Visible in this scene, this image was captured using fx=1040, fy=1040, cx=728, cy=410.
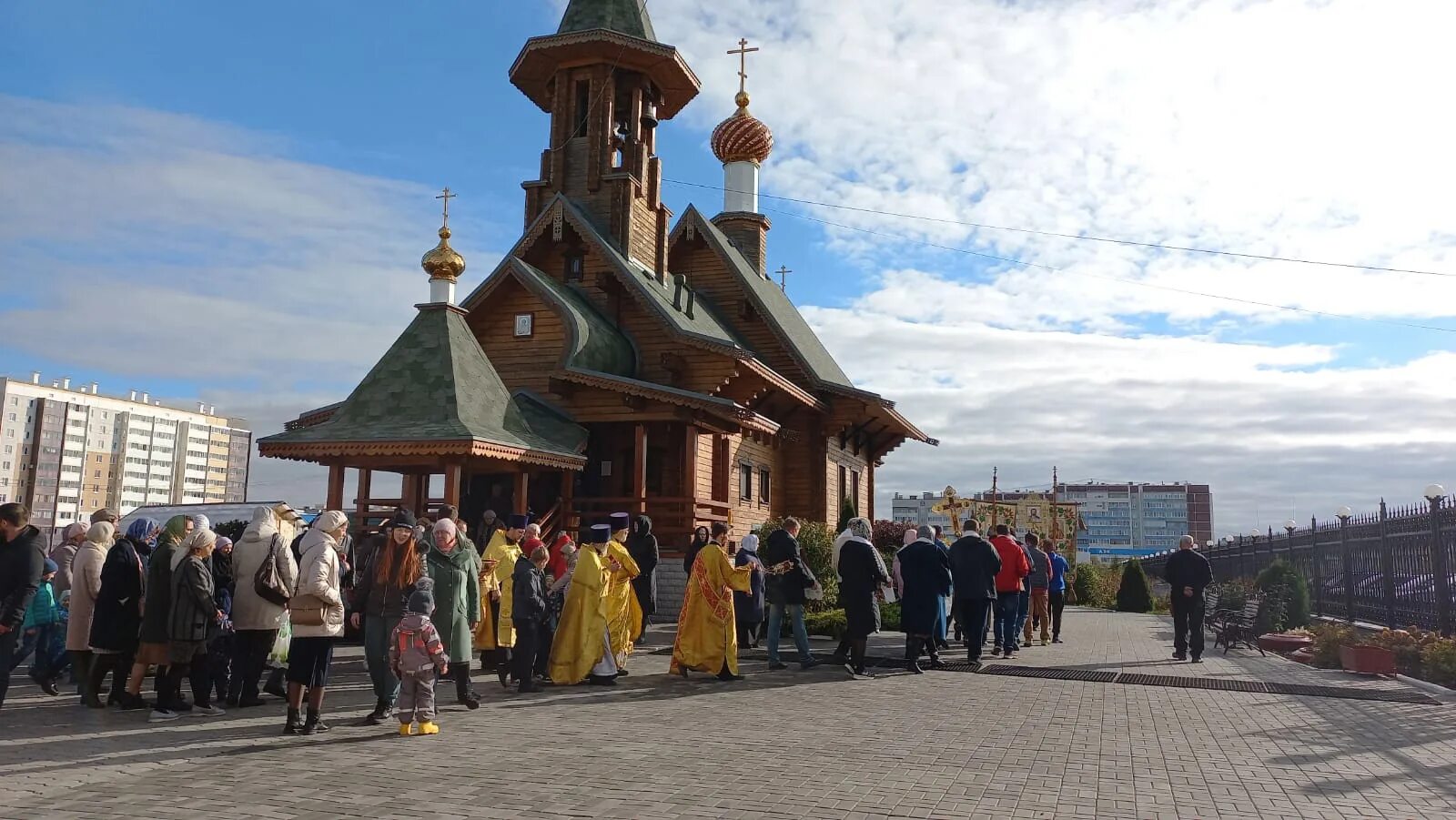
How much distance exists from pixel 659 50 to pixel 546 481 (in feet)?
37.1

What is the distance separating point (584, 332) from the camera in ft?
68.7

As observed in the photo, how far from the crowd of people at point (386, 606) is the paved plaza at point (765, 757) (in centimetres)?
42

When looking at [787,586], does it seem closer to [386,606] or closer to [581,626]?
[581,626]

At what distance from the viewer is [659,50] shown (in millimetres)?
25500

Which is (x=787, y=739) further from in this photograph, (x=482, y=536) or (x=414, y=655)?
(x=482, y=536)

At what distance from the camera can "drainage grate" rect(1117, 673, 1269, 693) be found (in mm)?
11396

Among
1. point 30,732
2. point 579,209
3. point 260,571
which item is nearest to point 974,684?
point 260,571

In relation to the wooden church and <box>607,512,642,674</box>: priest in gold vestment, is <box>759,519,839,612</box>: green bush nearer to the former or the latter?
the wooden church

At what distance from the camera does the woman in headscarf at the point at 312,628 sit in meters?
7.90

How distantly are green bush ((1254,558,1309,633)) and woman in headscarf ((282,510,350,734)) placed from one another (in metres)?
16.1

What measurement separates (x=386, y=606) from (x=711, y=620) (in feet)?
13.7

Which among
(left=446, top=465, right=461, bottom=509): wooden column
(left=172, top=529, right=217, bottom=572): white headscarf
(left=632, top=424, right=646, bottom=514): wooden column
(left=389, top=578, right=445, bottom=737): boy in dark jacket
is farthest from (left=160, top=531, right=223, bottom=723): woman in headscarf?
(left=632, top=424, right=646, bottom=514): wooden column

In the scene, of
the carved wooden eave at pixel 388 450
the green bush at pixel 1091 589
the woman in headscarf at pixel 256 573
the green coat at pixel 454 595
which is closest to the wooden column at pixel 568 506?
the carved wooden eave at pixel 388 450

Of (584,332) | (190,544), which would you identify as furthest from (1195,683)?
(584,332)
